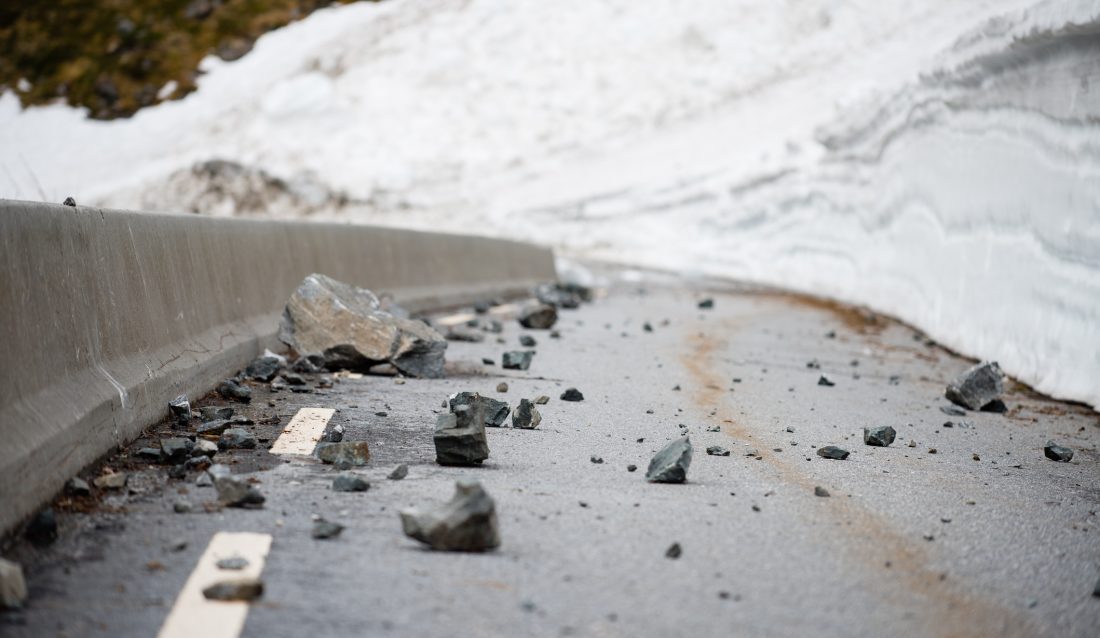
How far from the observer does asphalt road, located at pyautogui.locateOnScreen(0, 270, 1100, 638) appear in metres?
3.03

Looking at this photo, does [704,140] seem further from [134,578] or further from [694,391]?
[134,578]

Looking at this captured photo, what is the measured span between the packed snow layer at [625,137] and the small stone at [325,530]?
6939mm

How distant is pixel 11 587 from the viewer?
2.92m

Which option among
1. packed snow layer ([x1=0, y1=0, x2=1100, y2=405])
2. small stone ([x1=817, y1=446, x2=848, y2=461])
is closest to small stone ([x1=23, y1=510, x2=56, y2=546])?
small stone ([x1=817, y1=446, x2=848, y2=461])

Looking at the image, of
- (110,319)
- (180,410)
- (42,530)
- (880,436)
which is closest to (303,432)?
(180,410)

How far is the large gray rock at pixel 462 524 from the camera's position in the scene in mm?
3520

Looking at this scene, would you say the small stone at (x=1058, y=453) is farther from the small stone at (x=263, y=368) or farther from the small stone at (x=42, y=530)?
the small stone at (x=42, y=530)

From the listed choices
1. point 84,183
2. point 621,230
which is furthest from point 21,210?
point 84,183

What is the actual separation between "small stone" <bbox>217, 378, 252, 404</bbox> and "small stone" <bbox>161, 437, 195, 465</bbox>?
53.1 inches

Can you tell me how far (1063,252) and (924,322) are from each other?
3956 mm

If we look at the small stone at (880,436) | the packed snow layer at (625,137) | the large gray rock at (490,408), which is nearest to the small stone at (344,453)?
the large gray rock at (490,408)

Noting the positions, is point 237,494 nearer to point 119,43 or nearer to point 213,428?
point 213,428

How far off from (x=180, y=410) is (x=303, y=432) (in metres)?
0.55

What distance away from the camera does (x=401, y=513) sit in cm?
361
